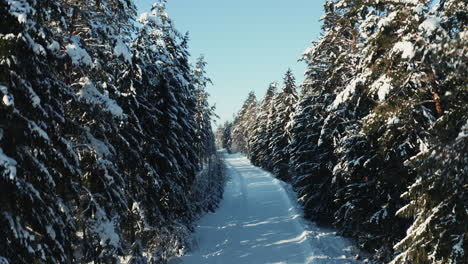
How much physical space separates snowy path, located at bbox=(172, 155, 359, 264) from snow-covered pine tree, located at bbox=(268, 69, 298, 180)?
33.2ft

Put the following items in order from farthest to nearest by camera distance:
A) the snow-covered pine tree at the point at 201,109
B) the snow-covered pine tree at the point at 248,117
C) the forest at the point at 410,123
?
the snow-covered pine tree at the point at 248,117 < the snow-covered pine tree at the point at 201,109 < the forest at the point at 410,123

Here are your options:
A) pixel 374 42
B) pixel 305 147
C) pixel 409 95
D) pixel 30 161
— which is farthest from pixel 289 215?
pixel 30 161

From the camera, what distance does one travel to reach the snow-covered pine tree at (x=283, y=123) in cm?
4316

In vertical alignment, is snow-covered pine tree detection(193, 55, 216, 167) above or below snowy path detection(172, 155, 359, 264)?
above

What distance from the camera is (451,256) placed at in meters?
7.57

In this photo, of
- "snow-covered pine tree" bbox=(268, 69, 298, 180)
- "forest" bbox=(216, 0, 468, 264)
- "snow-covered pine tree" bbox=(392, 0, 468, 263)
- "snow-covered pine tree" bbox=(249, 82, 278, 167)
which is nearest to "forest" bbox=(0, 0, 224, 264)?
"forest" bbox=(216, 0, 468, 264)

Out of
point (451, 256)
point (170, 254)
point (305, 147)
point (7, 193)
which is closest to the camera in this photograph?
point (7, 193)

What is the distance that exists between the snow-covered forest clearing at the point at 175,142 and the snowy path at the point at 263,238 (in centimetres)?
16

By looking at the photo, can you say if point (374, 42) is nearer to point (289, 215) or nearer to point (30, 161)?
point (30, 161)

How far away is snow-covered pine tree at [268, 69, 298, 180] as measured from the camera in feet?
142

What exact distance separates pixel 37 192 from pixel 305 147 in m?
21.8

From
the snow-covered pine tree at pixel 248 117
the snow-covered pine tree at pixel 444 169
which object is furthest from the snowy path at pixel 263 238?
the snow-covered pine tree at pixel 248 117

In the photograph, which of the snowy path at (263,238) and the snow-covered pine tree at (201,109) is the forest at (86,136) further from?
the snow-covered pine tree at (201,109)

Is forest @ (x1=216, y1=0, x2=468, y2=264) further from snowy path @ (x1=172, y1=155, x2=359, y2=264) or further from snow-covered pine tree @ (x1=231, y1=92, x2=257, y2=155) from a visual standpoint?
snow-covered pine tree @ (x1=231, y1=92, x2=257, y2=155)
